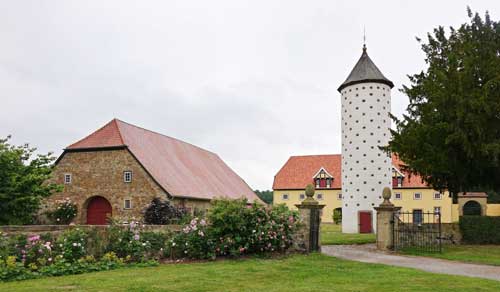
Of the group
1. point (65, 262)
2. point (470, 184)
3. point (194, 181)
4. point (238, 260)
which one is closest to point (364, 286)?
point (238, 260)

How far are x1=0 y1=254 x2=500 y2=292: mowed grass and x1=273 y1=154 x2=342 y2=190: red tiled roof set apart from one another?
41.0 m

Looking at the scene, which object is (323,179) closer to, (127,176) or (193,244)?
(127,176)

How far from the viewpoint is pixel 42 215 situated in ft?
84.8

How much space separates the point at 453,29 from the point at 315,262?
1299 centimetres

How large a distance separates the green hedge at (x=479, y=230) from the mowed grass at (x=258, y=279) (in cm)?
1116


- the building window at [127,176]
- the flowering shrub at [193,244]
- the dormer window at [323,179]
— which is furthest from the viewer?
the dormer window at [323,179]

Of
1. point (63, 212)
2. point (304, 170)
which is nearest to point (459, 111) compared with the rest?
point (63, 212)

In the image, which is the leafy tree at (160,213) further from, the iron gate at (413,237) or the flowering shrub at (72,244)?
the flowering shrub at (72,244)

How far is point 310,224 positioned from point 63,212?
17059 mm

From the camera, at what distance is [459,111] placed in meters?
16.6

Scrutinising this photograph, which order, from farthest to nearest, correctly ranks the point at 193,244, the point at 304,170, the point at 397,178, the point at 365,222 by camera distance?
the point at 304,170 < the point at 397,178 < the point at 365,222 < the point at 193,244

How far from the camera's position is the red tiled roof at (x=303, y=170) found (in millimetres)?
52938

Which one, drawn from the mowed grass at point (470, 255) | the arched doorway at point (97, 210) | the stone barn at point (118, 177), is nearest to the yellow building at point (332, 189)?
the stone barn at point (118, 177)

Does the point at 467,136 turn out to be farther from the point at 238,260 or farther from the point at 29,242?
the point at 29,242
